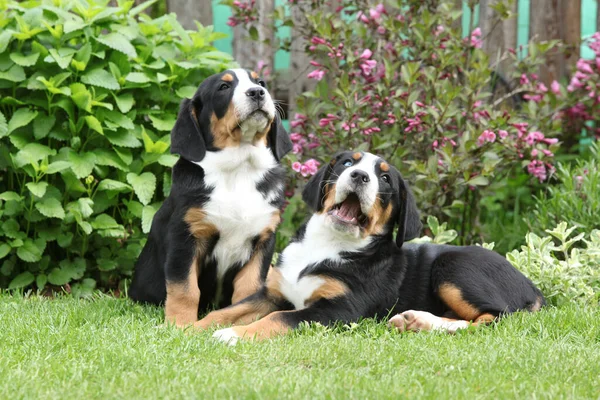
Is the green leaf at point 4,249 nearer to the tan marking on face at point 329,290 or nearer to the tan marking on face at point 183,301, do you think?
the tan marking on face at point 183,301

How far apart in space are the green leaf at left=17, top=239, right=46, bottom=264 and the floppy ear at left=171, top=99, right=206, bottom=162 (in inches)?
59.6

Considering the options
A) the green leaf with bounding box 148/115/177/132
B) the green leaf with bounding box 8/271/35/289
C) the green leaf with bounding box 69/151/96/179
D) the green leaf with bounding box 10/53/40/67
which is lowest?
the green leaf with bounding box 8/271/35/289

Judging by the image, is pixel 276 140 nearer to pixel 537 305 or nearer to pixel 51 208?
pixel 51 208

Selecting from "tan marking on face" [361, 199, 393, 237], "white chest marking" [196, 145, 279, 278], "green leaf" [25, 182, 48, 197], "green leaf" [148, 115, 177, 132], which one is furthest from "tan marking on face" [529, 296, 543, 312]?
"green leaf" [25, 182, 48, 197]

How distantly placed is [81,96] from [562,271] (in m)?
3.33

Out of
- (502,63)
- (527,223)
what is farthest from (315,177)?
(502,63)

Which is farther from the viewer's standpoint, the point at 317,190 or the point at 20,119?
the point at 20,119

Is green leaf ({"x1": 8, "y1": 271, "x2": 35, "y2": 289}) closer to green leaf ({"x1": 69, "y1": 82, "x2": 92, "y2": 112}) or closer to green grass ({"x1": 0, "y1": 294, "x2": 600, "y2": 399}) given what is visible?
green grass ({"x1": 0, "y1": 294, "x2": 600, "y2": 399})

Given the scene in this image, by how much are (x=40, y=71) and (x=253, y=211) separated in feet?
6.74

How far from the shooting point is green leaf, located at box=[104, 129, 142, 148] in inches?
225

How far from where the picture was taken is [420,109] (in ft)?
20.8

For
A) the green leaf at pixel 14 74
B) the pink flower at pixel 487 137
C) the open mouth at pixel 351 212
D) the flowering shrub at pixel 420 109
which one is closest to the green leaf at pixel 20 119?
the green leaf at pixel 14 74

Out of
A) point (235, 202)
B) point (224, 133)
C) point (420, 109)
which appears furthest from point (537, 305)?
point (224, 133)

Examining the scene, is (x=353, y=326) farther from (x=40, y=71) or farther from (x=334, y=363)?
(x=40, y=71)
